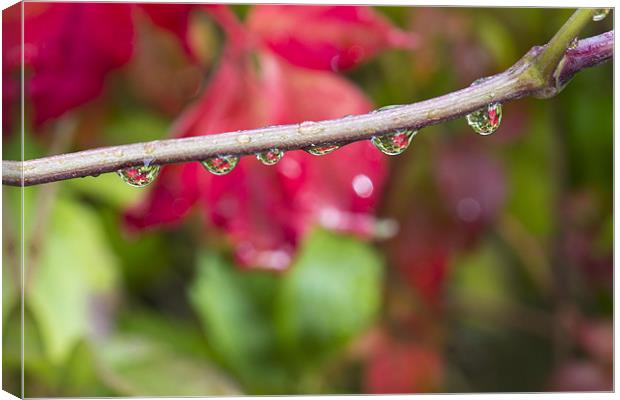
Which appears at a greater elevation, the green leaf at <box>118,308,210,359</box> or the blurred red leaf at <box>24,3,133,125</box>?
the blurred red leaf at <box>24,3,133,125</box>

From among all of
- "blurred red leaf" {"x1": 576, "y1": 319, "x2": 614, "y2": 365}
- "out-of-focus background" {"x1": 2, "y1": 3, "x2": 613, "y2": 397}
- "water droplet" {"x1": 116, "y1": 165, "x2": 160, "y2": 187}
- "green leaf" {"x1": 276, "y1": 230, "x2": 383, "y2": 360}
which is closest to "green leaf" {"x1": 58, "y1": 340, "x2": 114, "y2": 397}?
"out-of-focus background" {"x1": 2, "y1": 3, "x2": 613, "y2": 397}

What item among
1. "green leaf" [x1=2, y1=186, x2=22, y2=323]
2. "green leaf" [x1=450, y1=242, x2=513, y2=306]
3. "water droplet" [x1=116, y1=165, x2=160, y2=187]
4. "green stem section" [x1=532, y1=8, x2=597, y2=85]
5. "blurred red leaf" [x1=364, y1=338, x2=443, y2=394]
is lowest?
"blurred red leaf" [x1=364, y1=338, x2=443, y2=394]

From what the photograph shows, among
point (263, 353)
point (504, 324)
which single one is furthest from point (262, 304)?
point (504, 324)

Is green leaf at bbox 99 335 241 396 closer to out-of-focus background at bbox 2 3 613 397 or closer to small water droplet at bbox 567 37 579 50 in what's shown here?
out-of-focus background at bbox 2 3 613 397

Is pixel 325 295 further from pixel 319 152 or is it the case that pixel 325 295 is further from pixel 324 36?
pixel 319 152

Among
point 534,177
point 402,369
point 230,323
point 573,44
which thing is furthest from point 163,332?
point 573,44

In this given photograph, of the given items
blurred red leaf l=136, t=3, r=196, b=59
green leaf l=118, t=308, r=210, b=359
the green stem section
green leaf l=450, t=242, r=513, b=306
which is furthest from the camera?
green leaf l=450, t=242, r=513, b=306

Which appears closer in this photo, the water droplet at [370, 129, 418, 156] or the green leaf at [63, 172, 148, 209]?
the water droplet at [370, 129, 418, 156]

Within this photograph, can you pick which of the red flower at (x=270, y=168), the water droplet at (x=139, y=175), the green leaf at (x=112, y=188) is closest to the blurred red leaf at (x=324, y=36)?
the red flower at (x=270, y=168)

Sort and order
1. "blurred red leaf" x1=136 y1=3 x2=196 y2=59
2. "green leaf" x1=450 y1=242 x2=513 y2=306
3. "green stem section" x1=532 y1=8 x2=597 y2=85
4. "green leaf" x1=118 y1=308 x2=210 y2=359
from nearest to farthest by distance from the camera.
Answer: "green stem section" x1=532 y1=8 x2=597 y2=85 < "blurred red leaf" x1=136 y1=3 x2=196 y2=59 < "green leaf" x1=118 y1=308 x2=210 y2=359 < "green leaf" x1=450 y1=242 x2=513 y2=306

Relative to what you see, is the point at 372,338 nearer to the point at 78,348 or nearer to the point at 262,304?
the point at 262,304
